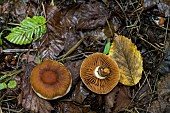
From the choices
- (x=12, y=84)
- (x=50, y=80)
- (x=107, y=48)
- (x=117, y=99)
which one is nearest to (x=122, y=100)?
(x=117, y=99)

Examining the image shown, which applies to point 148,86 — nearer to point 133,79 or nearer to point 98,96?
point 133,79

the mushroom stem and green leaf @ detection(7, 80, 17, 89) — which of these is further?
green leaf @ detection(7, 80, 17, 89)

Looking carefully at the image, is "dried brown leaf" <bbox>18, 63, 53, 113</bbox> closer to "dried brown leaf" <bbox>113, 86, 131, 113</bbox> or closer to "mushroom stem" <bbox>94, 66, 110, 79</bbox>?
"mushroom stem" <bbox>94, 66, 110, 79</bbox>

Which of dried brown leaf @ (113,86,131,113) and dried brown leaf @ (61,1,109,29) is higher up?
dried brown leaf @ (61,1,109,29)

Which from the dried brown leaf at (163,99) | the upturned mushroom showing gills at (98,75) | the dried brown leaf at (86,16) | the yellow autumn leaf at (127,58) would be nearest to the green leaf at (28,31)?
the dried brown leaf at (86,16)

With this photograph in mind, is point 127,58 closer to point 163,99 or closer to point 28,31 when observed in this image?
point 163,99

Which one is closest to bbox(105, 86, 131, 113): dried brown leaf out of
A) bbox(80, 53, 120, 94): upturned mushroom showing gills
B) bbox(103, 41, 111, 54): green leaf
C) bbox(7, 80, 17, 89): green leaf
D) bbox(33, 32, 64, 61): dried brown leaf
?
bbox(80, 53, 120, 94): upturned mushroom showing gills
